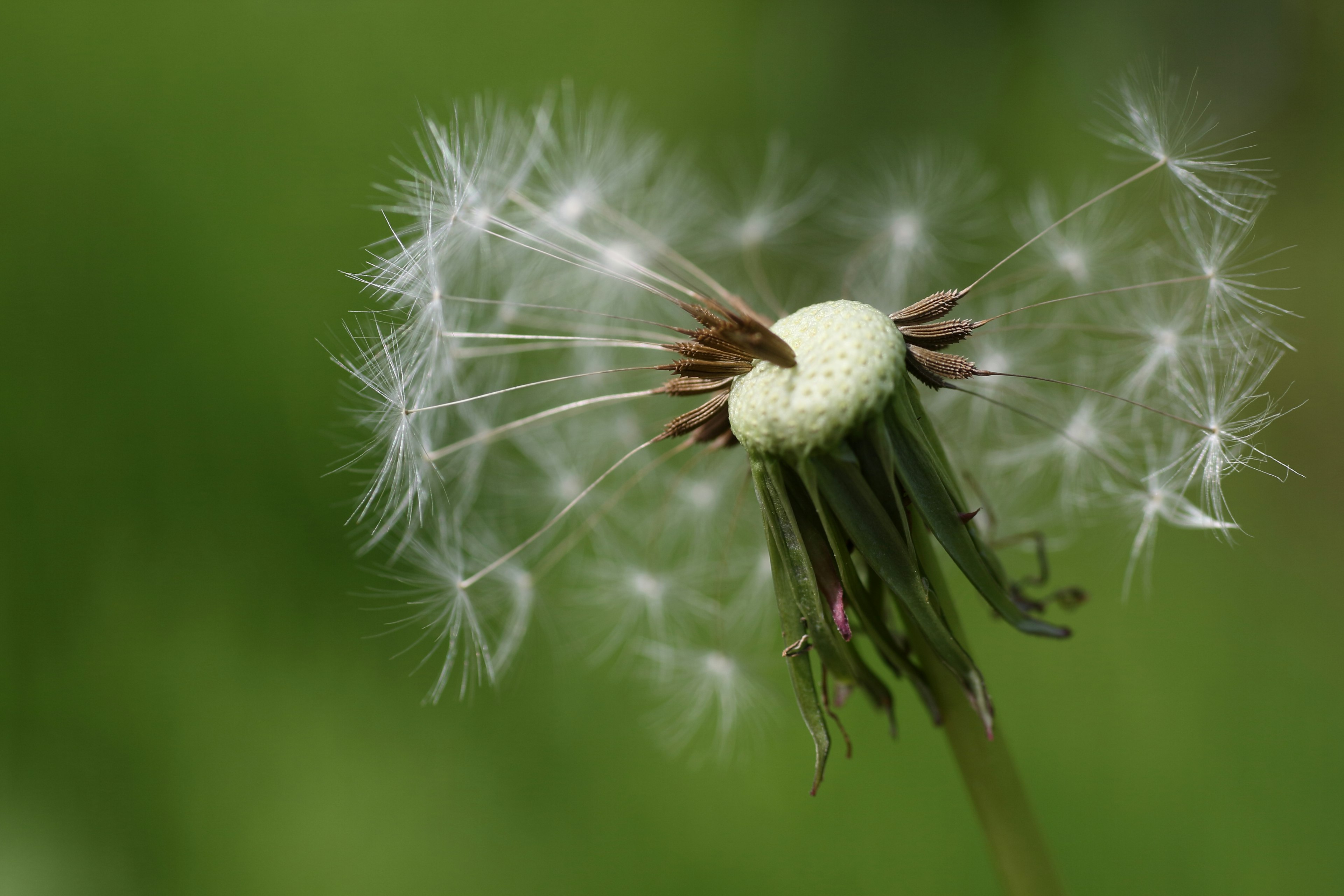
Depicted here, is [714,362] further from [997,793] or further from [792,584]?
[997,793]

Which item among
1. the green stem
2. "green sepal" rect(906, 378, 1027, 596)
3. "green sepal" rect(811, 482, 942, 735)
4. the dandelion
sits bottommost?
the green stem

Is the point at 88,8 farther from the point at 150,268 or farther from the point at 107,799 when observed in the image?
the point at 107,799

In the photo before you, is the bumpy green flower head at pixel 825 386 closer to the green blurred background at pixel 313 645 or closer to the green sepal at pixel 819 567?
the green sepal at pixel 819 567

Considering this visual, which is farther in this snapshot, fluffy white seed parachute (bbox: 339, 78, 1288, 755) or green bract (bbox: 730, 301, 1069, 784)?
fluffy white seed parachute (bbox: 339, 78, 1288, 755)

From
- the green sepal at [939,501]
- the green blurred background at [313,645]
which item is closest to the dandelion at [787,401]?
the green sepal at [939,501]

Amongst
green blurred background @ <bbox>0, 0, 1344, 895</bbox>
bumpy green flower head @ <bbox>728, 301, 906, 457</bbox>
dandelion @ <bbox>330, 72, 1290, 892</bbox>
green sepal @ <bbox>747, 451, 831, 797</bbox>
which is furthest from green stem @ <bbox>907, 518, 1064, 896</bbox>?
green blurred background @ <bbox>0, 0, 1344, 895</bbox>

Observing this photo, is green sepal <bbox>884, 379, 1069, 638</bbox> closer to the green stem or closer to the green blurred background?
the green stem
